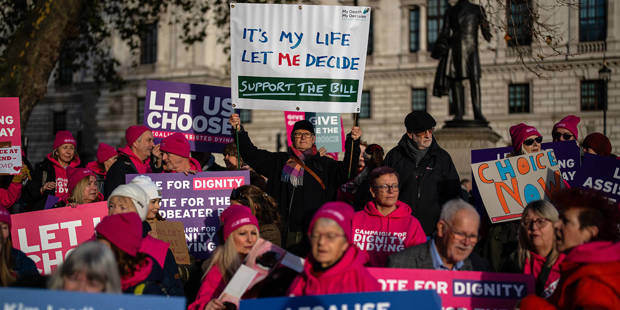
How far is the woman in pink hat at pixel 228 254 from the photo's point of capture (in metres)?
4.37

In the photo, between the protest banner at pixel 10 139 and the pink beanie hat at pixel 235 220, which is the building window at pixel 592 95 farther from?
the pink beanie hat at pixel 235 220

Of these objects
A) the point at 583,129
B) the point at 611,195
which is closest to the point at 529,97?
the point at 583,129

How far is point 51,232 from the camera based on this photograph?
5.65 meters

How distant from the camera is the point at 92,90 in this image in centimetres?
4634

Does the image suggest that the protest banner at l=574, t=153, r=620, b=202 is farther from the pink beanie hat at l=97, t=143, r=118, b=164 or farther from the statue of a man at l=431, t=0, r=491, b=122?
the statue of a man at l=431, t=0, r=491, b=122

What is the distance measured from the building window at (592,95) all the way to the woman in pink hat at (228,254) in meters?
34.0

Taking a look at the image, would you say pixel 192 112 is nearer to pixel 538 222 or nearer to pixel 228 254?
pixel 228 254

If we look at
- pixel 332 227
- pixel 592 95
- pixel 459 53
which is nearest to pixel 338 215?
pixel 332 227

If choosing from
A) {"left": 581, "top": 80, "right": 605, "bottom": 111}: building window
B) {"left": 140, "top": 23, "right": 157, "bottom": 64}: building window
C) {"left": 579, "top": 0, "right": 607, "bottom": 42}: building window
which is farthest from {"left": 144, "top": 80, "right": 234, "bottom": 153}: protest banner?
{"left": 140, "top": 23, "right": 157, "bottom": 64}: building window

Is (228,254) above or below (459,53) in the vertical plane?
below

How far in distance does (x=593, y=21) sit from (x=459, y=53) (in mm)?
24715

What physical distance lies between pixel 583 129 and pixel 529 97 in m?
3.77

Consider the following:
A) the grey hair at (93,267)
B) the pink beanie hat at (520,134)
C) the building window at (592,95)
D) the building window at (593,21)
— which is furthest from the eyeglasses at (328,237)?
the building window at (593,21)

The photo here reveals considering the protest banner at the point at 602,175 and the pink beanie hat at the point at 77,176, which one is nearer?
the protest banner at the point at 602,175
